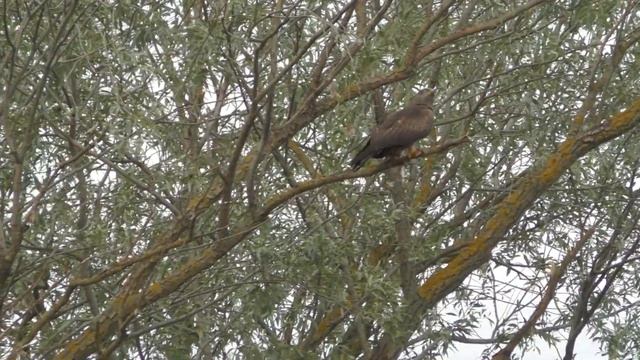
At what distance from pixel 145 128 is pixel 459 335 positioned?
3863 mm

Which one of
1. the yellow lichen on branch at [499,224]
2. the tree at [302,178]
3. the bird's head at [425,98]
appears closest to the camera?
the tree at [302,178]

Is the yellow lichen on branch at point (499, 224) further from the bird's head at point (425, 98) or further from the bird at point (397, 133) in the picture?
the bird at point (397, 133)

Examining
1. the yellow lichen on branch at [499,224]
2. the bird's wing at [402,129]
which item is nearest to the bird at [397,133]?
the bird's wing at [402,129]

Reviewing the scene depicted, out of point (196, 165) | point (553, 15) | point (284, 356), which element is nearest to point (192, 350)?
point (284, 356)

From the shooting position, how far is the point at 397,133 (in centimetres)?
755

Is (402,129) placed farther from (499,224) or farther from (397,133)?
(499,224)

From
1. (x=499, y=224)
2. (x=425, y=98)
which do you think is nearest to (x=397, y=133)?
(x=425, y=98)

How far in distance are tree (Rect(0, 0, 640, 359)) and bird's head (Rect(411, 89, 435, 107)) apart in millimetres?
172

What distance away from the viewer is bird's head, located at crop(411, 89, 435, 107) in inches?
321

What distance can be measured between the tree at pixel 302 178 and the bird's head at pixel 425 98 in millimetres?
172

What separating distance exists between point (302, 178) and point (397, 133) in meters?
1.89

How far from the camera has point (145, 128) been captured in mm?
6367

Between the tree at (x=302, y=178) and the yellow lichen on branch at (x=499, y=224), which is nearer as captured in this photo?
the tree at (x=302, y=178)

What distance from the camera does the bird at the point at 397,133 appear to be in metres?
7.41
